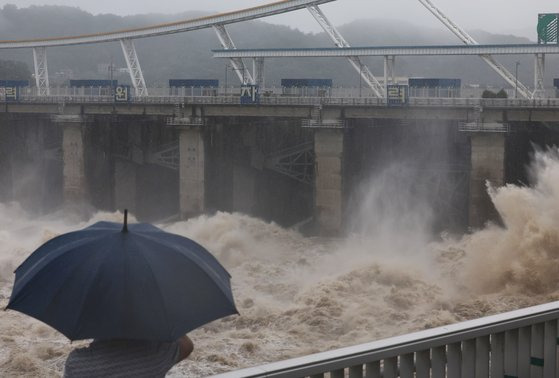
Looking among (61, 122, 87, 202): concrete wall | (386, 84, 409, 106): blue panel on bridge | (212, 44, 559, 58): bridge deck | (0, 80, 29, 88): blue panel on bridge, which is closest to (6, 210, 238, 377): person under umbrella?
(386, 84, 409, 106): blue panel on bridge

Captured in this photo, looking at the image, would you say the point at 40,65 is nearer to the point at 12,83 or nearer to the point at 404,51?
the point at 12,83

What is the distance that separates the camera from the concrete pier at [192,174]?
45.5 m

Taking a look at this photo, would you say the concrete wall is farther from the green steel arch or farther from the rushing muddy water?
the green steel arch

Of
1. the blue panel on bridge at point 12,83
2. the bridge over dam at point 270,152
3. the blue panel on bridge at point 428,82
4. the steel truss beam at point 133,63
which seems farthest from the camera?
the steel truss beam at point 133,63

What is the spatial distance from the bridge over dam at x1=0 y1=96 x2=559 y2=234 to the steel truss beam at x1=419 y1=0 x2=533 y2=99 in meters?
4.72

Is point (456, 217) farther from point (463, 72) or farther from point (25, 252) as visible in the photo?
point (463, 72)

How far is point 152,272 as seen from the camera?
5.75m

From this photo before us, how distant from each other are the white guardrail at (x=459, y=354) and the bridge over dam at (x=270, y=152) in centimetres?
3272

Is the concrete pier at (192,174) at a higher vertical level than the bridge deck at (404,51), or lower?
lower

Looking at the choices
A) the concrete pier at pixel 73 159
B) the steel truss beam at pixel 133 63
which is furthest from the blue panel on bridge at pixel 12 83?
the concrete pier at pixel 73 159

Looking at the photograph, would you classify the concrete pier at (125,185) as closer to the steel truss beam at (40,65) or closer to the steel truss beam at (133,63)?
the steel truss beam at (133,63)

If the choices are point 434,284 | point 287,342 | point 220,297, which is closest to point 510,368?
point 220,297

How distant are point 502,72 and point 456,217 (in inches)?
424

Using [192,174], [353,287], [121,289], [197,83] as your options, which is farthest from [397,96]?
[121,289]
